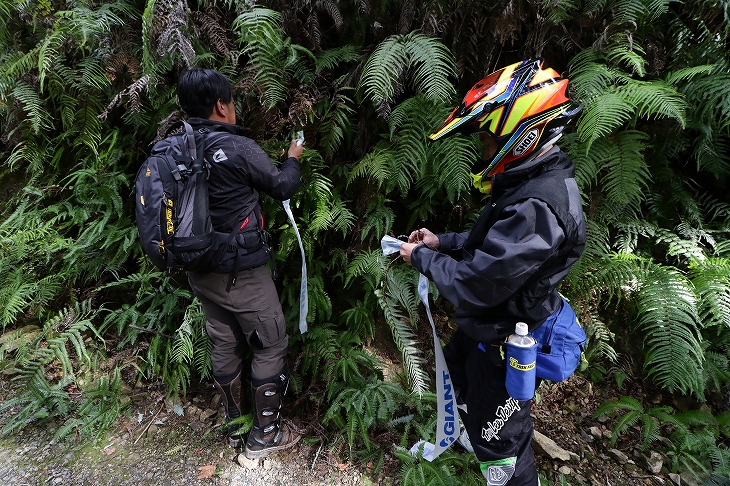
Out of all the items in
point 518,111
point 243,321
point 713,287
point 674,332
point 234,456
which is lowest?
point 234,456

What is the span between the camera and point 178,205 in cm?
271

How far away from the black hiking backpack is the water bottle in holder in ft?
6.58

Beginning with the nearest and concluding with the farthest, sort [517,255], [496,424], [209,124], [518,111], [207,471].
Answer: [517,255]
[518,111]
[496,424]
[209,124]
[207,471]

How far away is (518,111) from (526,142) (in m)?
0.16

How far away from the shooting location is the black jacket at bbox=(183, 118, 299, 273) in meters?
2.74

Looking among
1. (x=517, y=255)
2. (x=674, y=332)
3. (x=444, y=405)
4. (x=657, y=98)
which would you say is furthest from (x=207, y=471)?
(x=657, y=98)

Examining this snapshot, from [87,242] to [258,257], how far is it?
7.68 ft

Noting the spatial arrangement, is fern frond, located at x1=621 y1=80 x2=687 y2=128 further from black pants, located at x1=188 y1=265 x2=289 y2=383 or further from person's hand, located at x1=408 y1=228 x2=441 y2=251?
black pants, located at x1=188 y1=265 x2=289 y2=383

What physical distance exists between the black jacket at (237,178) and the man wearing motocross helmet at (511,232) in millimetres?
1110

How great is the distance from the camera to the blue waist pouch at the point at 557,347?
2.25 metres

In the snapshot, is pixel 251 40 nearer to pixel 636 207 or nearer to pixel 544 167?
pixel 544 167

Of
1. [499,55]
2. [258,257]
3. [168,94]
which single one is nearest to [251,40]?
[168,94]

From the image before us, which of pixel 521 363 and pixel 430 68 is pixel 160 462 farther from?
pixel 430 68

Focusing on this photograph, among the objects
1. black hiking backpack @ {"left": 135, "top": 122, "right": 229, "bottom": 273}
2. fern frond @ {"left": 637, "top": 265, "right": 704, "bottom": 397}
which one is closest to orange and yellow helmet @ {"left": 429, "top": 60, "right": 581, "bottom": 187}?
black hiking backpack @ {"left": 135, "top": 122, "right": 229, "bottom": 273}
